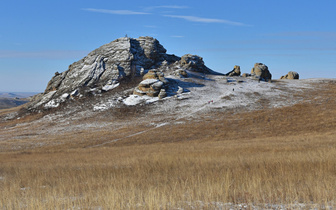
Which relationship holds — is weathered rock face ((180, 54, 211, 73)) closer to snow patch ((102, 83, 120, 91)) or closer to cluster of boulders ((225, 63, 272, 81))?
cluster of boulders ((225, 63, 272, 81))

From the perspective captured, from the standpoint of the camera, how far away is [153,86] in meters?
68.2

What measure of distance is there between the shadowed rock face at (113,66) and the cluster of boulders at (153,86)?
8.57m

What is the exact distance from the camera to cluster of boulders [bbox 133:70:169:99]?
68.1m

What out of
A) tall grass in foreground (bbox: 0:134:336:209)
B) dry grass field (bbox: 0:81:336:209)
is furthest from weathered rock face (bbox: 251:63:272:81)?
tall grass in foreground (bbox: 0:134:336:209)

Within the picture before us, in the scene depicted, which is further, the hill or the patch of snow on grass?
the patch of snow on grass

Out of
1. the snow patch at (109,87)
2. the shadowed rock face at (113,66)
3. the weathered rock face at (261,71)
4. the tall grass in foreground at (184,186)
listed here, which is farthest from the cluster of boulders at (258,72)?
the tall grass in foreground at (184,186)

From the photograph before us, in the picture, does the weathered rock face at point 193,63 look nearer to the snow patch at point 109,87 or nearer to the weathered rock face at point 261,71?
the weathered rock face at point 261,71

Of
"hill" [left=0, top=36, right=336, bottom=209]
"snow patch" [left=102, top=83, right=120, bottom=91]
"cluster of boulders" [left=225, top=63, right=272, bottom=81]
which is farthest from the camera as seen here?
"cluster of boulders" [left=225, top=63, right=272, bottom=81]

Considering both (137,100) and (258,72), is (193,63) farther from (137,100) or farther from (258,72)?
(137,100)

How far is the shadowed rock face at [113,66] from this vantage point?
7619 centimetres

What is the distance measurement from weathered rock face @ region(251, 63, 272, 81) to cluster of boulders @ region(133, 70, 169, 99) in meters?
31.6

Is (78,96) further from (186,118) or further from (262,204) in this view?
(262,204)

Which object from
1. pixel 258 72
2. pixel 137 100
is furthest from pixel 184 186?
pixel 258 72

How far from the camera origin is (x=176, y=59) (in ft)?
320
